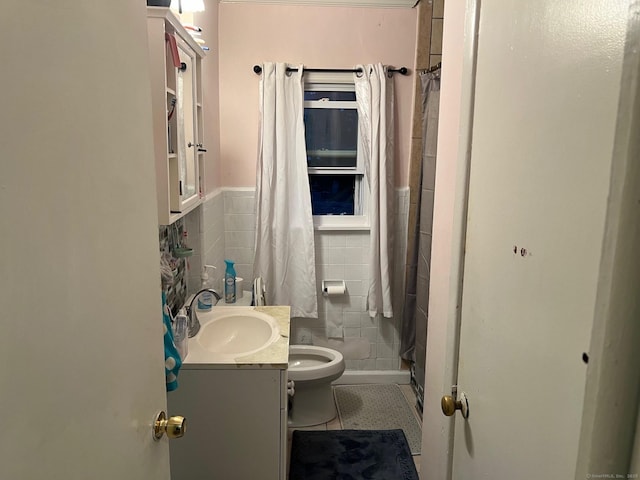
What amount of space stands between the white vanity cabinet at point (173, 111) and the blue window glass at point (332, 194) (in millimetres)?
1191

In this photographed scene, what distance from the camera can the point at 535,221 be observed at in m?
0.72

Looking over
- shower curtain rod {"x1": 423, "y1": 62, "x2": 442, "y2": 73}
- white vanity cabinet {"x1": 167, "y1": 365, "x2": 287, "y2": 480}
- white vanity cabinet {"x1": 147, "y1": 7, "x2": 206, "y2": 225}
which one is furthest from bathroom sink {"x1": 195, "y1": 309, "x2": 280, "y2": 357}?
shower curtain rod {"x1": 423, "y1": 62, "x2": 442, "y2": 73}

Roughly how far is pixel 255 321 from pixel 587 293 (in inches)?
69.2

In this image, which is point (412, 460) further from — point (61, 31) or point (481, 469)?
point (61, 31)

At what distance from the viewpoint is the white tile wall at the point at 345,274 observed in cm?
310

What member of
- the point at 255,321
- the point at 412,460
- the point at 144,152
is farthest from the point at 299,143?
the point at 144,152

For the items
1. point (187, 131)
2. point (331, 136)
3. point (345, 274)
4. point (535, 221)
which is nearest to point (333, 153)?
point (331, 136)

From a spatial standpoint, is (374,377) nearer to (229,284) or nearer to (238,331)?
(229,284)

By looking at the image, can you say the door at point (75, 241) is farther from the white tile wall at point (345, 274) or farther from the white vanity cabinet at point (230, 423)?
the white tile wall at point (345, 274)

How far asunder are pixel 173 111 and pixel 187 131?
214 mm

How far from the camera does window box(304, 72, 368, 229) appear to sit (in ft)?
10.1

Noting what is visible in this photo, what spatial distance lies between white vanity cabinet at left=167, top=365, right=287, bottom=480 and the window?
148 cm

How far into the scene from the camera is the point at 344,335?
3268 mm

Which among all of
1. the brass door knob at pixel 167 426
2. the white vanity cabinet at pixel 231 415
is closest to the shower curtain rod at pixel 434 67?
the white vanity cabinet at pixel 231 415
